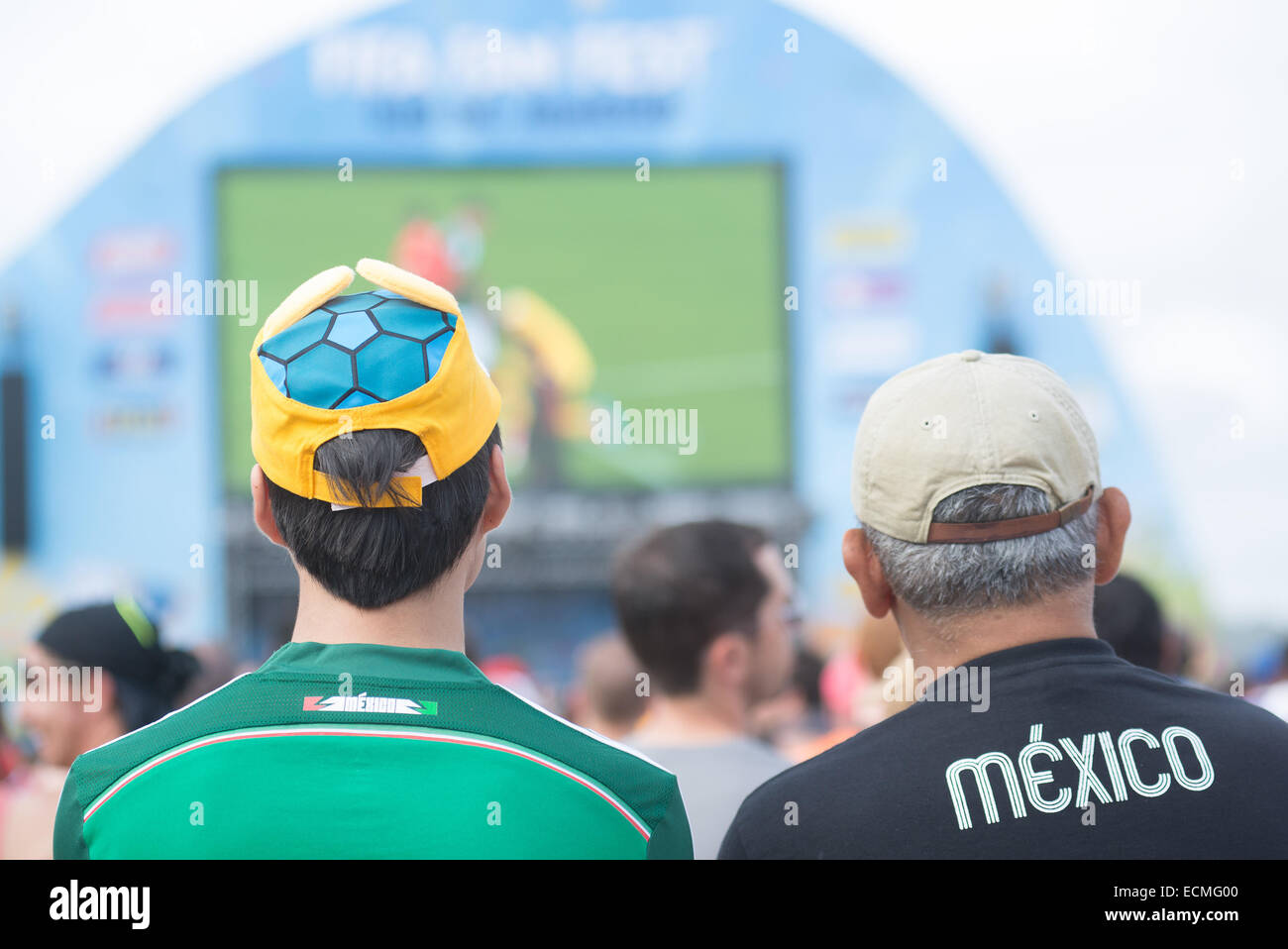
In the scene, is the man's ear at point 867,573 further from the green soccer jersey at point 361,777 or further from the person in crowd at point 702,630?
the person in crowd at point 702,630

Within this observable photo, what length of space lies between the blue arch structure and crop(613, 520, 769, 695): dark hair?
32.3 ft

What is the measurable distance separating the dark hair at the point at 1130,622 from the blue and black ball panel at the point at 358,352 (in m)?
1.79

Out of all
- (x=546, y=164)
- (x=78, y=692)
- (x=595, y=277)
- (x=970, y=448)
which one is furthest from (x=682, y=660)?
(x=546, y=164)

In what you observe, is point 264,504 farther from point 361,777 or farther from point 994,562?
point 994,562

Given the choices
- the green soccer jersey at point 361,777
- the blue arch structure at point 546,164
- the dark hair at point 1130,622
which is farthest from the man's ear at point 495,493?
the blue arch structure at point 546,164

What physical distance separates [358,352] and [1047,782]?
3.11 feet

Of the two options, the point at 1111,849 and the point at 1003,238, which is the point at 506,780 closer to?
the point at 1111,849

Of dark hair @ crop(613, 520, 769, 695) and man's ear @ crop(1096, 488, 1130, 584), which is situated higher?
man's ear @ crop(1096, 488, 1130, 584)

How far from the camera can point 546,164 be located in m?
13.4

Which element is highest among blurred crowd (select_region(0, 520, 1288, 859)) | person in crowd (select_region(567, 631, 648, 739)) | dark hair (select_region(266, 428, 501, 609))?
dark hair (select_region(266, 428, 501, 609))

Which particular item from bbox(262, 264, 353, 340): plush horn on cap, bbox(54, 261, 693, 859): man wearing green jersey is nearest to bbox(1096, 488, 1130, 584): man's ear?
bbox(54, 261, 693, 859): man wearing green jersey

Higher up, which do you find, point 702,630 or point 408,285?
point 408,285

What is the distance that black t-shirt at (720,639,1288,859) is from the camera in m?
1.31

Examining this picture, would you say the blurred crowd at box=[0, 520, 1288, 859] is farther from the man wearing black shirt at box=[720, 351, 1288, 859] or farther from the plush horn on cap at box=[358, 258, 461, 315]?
the plush horn on cap at box=[358, 258, 461, 315]
